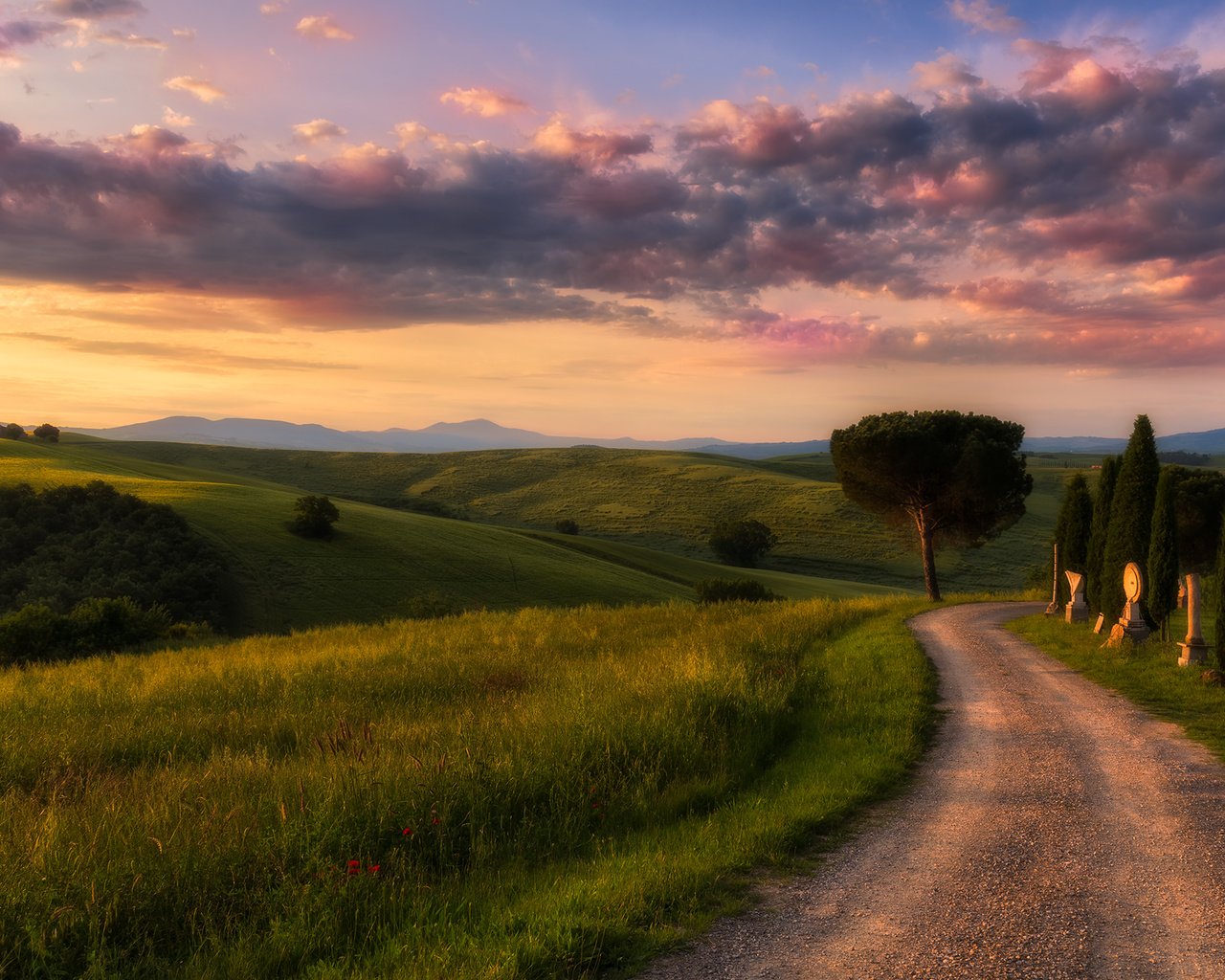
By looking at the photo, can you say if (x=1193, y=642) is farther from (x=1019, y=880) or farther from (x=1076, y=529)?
(x=1076, y=529)

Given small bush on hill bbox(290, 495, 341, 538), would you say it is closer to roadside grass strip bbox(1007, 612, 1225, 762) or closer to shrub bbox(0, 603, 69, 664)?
shrub bbox(0, 603, 69, 664)

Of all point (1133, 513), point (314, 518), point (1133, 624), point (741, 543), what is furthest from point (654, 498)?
point (1133, 624)

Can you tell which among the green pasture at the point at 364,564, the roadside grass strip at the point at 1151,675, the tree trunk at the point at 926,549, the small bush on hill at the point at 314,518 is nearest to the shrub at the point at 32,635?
the green pasture at the point at 364,564

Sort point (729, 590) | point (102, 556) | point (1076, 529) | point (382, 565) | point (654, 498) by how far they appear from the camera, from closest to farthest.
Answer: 1. point (1076, 529)
2. point (102, 556)
3. point (382, 565)
4. point (729, 590)
5. point (654, 498)

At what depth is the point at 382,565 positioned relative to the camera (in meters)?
52.8

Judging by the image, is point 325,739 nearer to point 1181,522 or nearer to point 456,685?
point 456,685

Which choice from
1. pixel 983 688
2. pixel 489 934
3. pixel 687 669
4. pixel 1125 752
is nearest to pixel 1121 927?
pixel 489 934

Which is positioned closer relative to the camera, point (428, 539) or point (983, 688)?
point (983, 688)

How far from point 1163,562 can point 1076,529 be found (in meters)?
10.4

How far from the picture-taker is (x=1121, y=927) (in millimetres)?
5695

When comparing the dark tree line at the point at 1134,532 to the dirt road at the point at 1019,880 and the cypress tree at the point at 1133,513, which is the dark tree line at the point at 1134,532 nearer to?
the cypress tree at the point at 1133,513

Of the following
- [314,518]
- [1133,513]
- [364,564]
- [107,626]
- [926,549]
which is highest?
[1133,513]

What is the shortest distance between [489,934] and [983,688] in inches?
503

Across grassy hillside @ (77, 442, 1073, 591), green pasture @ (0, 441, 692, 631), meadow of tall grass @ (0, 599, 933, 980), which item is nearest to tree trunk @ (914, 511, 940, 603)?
grassy hillside @ (77, 442, 1073, 591)
